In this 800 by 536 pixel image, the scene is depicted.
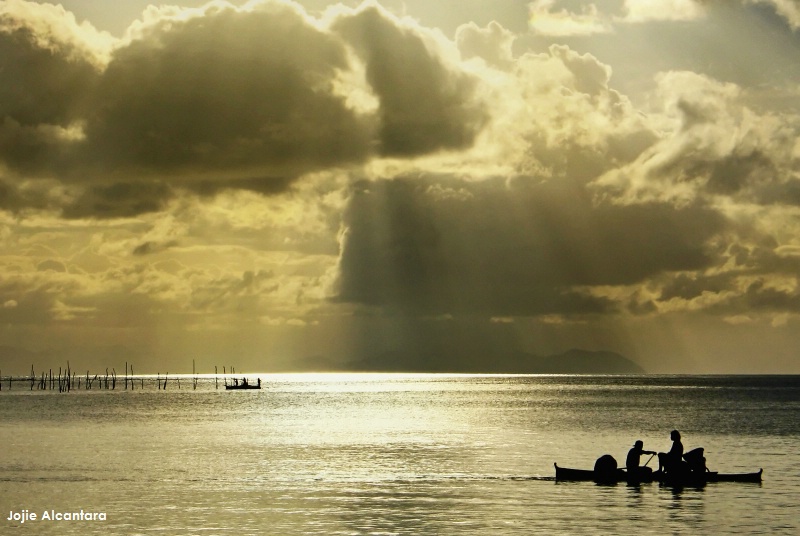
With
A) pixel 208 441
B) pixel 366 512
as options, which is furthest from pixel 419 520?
pixel 208 441

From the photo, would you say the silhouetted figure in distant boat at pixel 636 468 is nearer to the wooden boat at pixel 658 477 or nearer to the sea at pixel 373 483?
the wooden boat at pixel 658 477

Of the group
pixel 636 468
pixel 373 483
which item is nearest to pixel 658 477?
pixel 636 468

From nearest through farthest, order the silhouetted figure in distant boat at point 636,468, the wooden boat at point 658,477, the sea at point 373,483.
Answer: the sea at point 373,483 < the wooden boat at point 658,477 < the silhouetted figure in distant boat at point 636,468

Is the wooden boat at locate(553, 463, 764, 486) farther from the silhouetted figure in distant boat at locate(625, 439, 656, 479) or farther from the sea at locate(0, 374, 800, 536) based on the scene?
the sea at locate(0, 374, 800, 536)

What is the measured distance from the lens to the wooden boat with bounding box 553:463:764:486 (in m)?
61.3

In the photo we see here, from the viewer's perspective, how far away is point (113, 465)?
7656 cm

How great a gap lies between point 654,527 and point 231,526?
1942 cm

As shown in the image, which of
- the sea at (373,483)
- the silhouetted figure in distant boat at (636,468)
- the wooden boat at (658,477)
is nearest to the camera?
the sea at (373,483)

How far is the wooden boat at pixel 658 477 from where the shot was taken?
201 ft

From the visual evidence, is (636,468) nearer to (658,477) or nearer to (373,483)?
(658,477)

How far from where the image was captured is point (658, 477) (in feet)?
204

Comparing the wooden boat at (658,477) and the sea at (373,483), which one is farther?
the wooden boat at (658,477)

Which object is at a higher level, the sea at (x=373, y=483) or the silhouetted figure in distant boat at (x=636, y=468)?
the silhouetted figure in distant boat at (x=636, y=468)

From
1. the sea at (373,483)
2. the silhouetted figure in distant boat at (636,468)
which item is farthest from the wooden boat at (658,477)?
the sea at (373,483)
